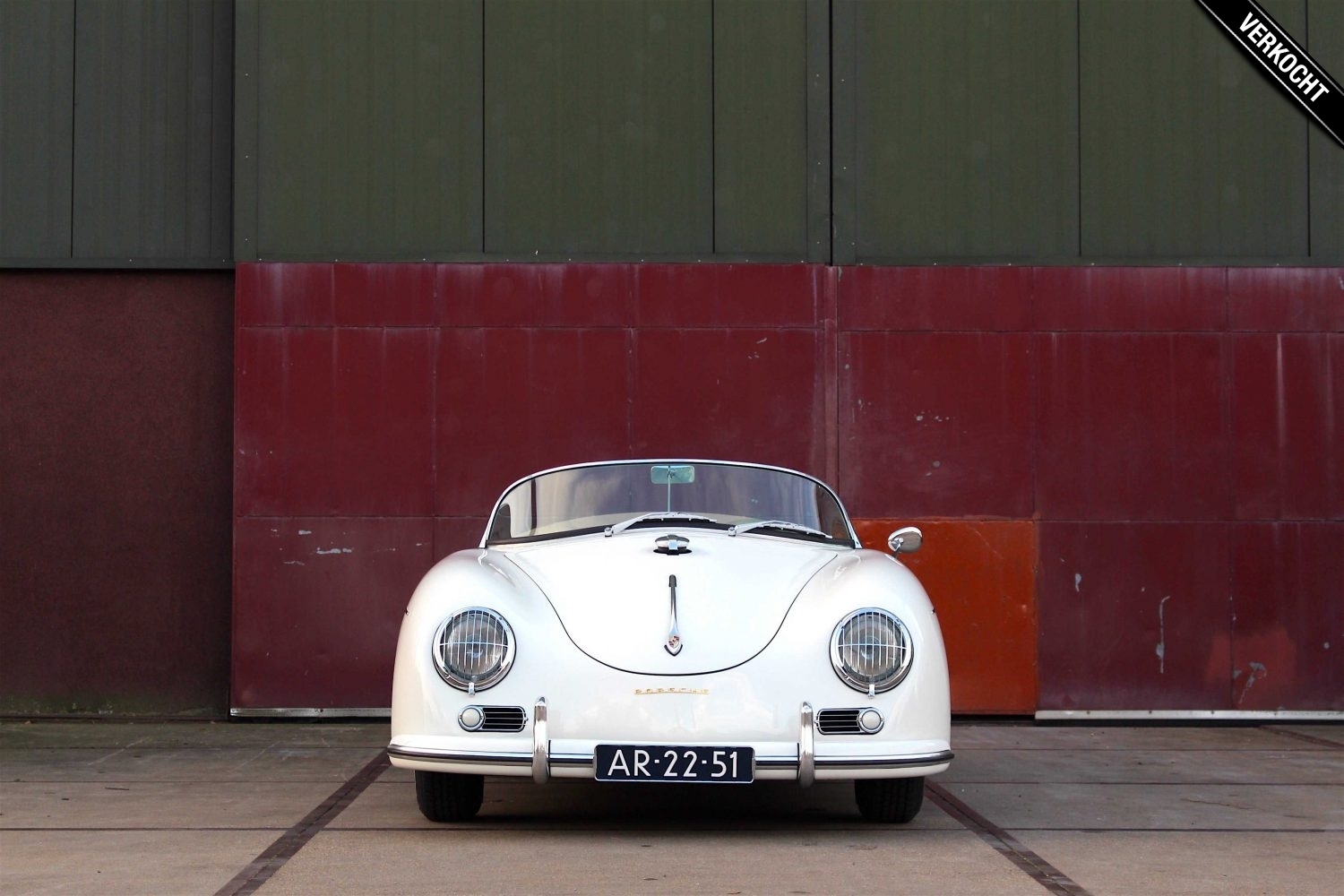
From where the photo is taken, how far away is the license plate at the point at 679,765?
472 cm

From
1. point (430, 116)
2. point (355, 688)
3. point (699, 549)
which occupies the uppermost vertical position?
point (430, 116)

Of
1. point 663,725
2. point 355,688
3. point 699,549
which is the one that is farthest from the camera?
point 355,688

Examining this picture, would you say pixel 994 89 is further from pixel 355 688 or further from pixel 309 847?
pixel 309 847

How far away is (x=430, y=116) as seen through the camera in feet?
31.4

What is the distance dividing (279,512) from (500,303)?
74.8 inches

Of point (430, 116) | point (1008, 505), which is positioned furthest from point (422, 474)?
point (1008, 505)

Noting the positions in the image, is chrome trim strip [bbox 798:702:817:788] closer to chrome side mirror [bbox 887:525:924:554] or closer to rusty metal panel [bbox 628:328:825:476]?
chrome side mirror [bbox 887:525:924:554]

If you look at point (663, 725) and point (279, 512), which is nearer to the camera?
point (663, 725)

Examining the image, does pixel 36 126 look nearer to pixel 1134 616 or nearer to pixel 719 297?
pixel 719 297

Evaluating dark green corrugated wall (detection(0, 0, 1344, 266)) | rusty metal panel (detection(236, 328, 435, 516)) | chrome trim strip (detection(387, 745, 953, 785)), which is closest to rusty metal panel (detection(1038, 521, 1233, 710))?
dark green corrugated wall (detection(0, 0, 1344, 266))

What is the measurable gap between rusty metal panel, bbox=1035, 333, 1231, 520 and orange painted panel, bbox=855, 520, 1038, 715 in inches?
14.7

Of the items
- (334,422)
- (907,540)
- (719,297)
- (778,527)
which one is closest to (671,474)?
(778,527)

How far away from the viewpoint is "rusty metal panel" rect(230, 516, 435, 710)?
9273mm

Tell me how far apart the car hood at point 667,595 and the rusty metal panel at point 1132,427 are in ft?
14.3
